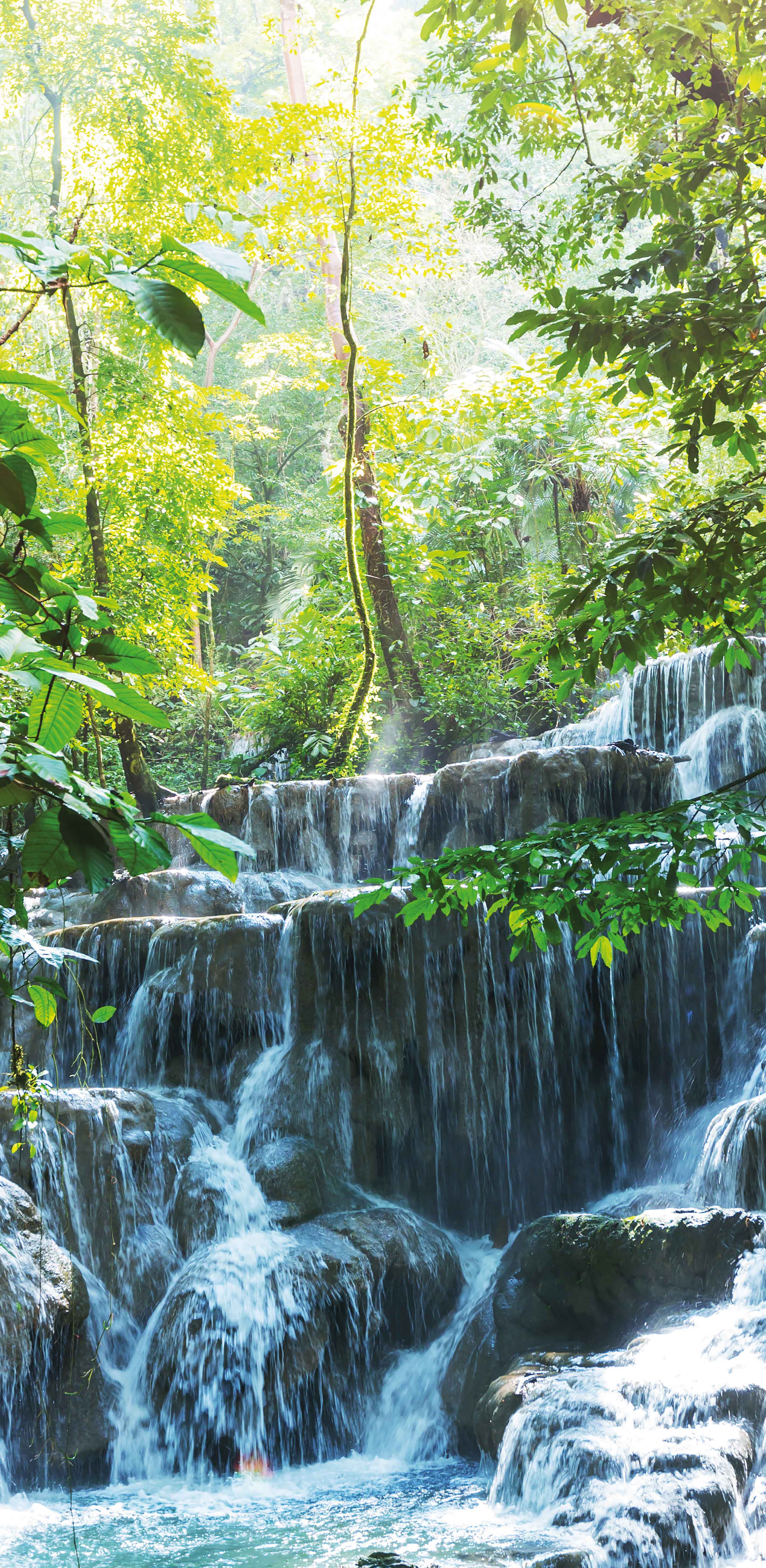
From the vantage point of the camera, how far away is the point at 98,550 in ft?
37.9

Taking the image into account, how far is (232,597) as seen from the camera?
81.4 feet

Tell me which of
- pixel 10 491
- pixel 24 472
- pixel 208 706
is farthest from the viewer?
pixel 208 706

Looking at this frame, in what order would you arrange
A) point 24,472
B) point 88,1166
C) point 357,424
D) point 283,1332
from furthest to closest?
1. point 357,424
2. point 88,1166
3. point 283,1332
4. point 24,472

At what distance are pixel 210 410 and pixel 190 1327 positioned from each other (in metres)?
22.5

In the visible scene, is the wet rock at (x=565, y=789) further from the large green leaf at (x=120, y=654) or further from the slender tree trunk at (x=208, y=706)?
the large green leaf at (x=120, y=654)

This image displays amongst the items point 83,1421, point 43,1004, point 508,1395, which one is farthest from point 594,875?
point 83,1421

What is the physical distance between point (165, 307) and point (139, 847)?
51 cm

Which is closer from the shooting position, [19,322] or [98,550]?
[19,322]

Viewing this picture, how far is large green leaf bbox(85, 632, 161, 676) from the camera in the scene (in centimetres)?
120

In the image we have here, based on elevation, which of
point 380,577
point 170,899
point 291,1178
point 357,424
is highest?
point 357,424

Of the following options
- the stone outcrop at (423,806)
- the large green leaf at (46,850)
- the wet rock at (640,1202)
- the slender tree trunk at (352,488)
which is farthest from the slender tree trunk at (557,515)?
the large green leaf at (46,850)

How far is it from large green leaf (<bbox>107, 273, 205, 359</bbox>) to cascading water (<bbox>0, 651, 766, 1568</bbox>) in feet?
12.7

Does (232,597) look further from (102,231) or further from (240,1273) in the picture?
(240,1273)

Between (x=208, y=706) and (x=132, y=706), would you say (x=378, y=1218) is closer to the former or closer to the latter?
(x=132, y=706)
